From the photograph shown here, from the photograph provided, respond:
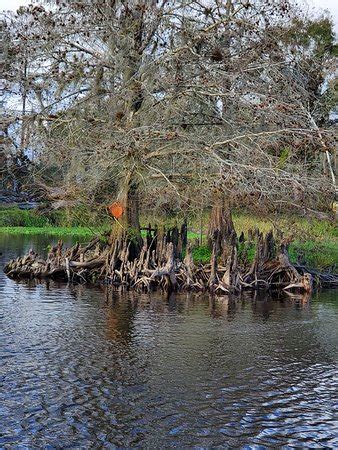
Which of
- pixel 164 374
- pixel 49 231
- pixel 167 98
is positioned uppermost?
pixel 167 98

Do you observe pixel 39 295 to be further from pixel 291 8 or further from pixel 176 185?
pixel 291 8

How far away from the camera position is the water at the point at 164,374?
25.1ft

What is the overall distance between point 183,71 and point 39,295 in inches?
241

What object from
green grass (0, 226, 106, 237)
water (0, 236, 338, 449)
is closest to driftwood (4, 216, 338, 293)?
water (0, 236, 338, 449)

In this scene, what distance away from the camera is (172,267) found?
17719mm

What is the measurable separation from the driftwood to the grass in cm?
67

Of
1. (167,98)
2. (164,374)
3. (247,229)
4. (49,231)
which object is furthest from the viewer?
(49,231)

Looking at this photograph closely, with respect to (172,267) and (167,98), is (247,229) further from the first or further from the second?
(167,98)

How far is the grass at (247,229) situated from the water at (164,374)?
4013 millimetres

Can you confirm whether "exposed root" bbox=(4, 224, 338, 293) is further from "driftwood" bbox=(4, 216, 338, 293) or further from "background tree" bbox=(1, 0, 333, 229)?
"background tree" bbox=(1, 0, 333, 229)

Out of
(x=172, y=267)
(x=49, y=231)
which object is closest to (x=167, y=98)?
(x=172, y=267)

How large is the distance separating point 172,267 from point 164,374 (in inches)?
310

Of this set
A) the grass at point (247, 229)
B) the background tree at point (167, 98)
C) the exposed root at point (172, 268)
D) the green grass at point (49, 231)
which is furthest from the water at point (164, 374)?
the green grass at point (49, 231)

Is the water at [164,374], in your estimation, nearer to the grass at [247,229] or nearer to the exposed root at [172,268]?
the exposed root at [172,268]
